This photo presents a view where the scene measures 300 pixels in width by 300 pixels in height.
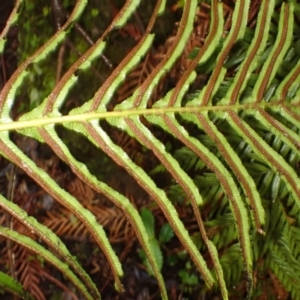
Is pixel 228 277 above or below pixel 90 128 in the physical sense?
above

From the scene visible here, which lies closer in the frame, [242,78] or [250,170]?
[242,78]

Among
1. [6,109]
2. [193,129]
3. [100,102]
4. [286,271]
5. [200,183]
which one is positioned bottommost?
[6,109]

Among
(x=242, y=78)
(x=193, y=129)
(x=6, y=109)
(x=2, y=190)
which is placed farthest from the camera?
(x=2, y=190)

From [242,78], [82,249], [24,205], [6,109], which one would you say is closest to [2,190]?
[24,205]

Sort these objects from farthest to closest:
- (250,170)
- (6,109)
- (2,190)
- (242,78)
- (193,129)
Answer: (2,190)
(193,129)
(250,170)
(242,78)
(6,109)

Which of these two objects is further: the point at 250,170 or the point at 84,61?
the point at 250,170

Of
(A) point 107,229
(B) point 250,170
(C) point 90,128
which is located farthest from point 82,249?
(C) point 90,128

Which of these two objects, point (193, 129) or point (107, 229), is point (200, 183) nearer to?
point (193, 129)

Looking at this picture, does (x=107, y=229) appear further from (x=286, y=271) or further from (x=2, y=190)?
(x=286, y=271)

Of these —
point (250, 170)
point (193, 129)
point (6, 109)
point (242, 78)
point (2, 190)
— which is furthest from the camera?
point (2, 190)
